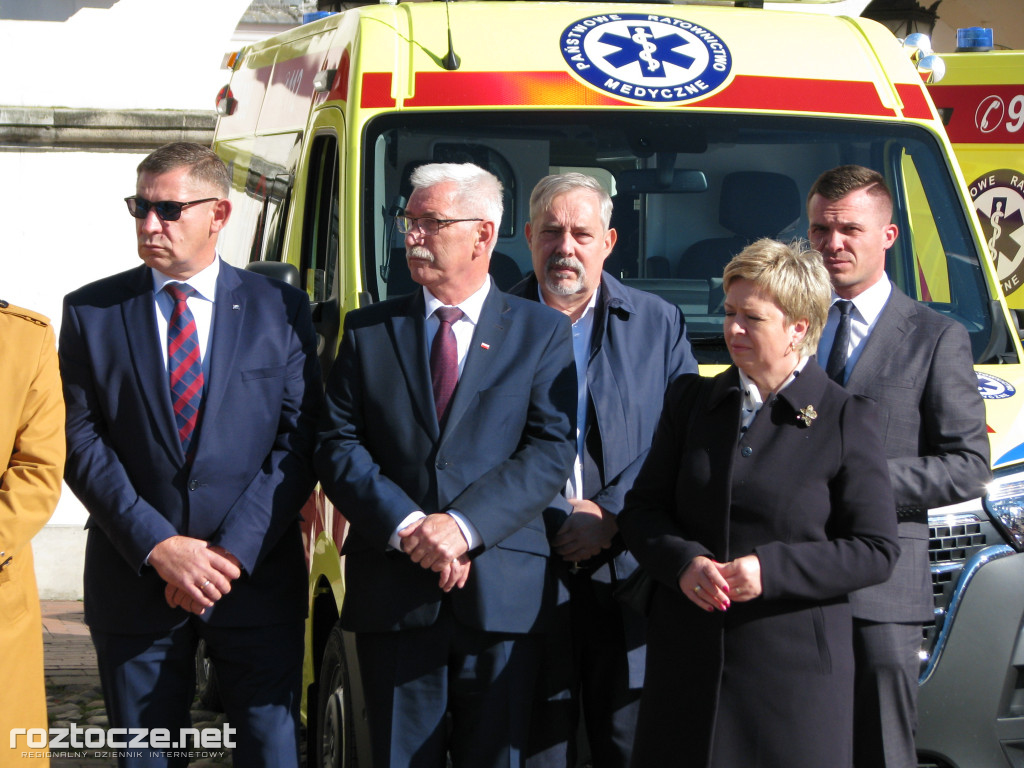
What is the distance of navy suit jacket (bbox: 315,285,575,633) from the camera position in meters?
3.46

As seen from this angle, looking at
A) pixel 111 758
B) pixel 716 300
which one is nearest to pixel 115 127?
pixel 111 758

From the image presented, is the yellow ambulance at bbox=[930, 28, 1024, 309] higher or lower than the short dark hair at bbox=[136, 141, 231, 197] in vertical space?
higher

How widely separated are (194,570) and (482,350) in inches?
36.1

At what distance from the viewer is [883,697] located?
343 cm

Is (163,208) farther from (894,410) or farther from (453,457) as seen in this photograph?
(894,410)

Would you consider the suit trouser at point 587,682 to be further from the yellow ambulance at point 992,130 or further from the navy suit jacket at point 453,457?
the yellow ambulance at point 992,130

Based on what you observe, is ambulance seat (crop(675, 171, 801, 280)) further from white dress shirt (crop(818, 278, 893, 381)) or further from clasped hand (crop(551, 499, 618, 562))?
clasped hand (crop(551, 499, 618, 562))

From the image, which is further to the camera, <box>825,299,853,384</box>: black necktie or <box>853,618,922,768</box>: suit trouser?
<box>825,299,853,384</box>: black necktie

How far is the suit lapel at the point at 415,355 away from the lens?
353 centimetres

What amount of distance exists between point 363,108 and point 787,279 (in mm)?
1850

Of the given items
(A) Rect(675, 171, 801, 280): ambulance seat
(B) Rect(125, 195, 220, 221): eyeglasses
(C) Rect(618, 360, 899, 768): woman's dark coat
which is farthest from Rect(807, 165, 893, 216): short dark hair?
(B) Rect(125, 195, 220, 221): eyeglasses

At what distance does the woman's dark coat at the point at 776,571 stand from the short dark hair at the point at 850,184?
0.70 metres

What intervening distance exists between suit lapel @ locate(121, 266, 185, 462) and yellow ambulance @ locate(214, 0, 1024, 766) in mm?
747

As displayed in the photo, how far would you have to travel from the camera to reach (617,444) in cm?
383
